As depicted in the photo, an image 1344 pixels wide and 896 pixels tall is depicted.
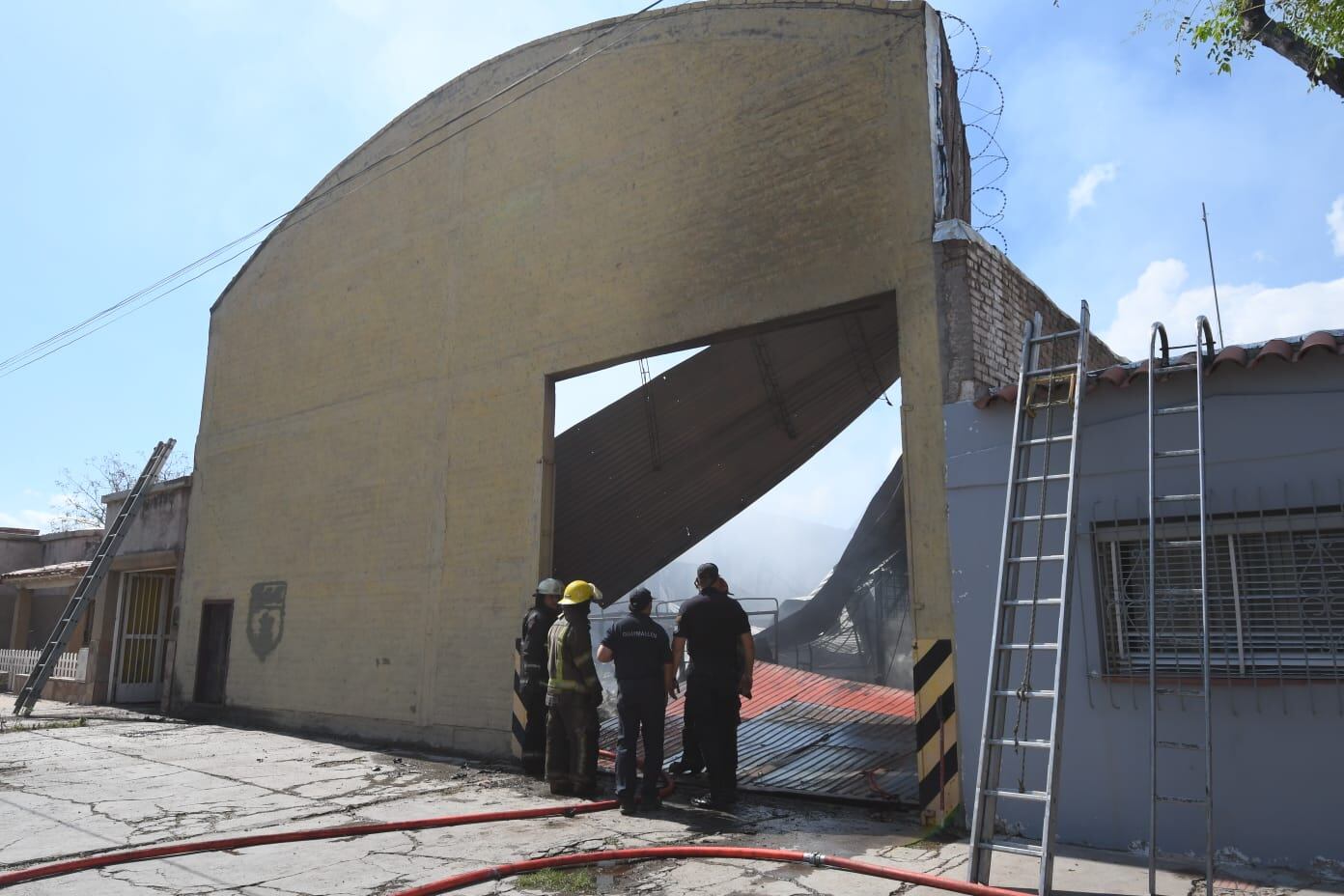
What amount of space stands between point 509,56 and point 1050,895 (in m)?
9.90

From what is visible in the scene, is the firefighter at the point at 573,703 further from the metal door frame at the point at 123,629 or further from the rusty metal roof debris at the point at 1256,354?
the metal door frame at the point at 123,629

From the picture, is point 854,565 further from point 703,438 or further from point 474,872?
point 474,872

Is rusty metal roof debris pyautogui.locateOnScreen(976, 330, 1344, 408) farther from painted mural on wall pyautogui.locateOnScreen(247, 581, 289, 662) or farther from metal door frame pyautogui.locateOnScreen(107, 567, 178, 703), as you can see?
metal door frame pyautogui.locateOnScreen(107, 567, 178, 703)

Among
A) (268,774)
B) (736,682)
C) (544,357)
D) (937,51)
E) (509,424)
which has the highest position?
(937,51)

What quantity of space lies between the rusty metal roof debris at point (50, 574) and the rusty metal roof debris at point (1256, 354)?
17.3m

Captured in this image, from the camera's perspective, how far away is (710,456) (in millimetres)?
11578

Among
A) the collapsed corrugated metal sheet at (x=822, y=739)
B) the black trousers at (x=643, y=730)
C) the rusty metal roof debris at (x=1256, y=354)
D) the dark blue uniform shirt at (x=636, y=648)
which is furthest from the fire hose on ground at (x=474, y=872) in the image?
the rusty metal roof debris at (x=1256, y=354)

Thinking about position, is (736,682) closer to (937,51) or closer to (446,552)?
(446,552)

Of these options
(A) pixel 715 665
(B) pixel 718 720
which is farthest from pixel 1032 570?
(B) pixel 718 720

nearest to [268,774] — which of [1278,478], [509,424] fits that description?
[509,424]

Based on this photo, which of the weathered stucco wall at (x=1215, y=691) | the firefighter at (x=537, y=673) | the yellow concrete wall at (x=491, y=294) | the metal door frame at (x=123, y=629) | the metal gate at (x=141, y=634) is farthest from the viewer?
the metal gate at (x=141, y=634)

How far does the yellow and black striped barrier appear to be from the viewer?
20.1 feet

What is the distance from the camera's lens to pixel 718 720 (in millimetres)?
7258

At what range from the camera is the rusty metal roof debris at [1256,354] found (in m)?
5.13
